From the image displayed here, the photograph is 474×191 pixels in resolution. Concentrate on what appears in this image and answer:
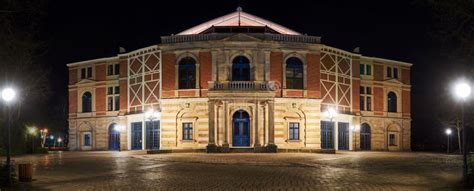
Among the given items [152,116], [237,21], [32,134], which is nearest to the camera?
[152,116]

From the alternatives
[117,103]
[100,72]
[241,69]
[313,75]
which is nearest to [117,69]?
[100,72]

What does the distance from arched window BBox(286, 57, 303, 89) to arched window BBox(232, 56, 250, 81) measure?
3.85 metres

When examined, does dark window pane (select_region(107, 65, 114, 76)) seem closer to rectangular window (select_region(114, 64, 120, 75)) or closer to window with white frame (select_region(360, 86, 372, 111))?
rectangular window (select_region(114, 64, 120, 75))

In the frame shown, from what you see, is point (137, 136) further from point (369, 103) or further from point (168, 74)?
point (369, 103)

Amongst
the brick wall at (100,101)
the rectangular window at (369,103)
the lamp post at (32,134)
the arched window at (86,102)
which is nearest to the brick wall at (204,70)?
the lamp post at (32,134)

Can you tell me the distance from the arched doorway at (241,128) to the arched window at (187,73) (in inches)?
190

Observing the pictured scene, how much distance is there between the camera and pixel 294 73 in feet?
179

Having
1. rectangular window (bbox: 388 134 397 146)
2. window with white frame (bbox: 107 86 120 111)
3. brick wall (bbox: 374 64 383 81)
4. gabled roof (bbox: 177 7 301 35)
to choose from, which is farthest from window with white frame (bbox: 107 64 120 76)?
rectangular window (bbox: 388 134 397 146)

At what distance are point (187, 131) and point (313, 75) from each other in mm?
12428

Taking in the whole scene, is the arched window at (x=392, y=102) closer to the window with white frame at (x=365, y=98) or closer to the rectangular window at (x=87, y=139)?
the window with white frame at (x=365, y=98)

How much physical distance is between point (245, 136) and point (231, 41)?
8248 mm

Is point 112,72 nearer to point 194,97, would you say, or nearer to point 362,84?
point 194,97

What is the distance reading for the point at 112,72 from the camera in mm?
65750

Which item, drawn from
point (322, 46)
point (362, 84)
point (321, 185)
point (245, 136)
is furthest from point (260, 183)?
point (362, 84)
